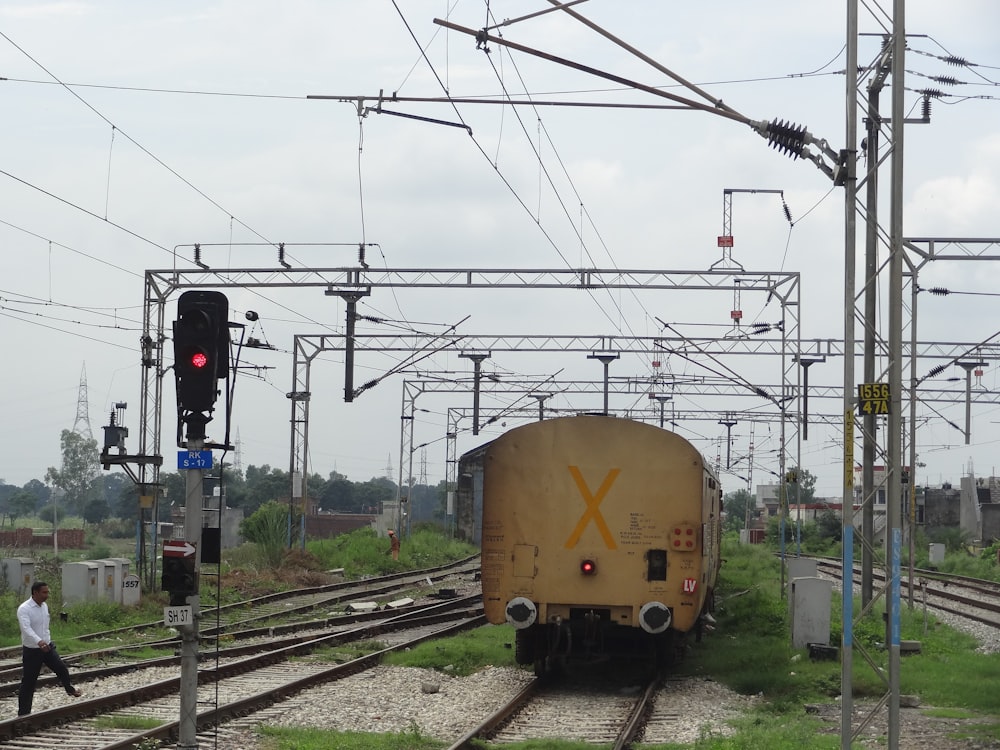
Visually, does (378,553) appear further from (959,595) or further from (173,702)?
(173,702)

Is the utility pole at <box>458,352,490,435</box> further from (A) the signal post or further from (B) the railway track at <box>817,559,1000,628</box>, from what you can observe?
(A) the signal post

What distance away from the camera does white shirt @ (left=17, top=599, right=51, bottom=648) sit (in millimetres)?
13242

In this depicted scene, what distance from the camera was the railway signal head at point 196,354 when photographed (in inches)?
391

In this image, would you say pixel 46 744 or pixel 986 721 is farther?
pixel 986 721

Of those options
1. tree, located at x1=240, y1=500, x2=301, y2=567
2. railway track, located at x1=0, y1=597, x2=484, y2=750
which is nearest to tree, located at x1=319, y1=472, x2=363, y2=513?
tree, located at x1=240, y1=500, x2=301, y2=567

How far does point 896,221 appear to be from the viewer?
11.1 metres

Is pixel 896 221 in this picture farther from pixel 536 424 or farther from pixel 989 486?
pixel 989 486

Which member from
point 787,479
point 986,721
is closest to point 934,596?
point 787,479

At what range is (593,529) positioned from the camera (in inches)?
604

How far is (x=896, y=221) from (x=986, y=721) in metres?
5.88

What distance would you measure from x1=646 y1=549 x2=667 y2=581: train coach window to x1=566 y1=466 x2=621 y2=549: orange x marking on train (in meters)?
0.52

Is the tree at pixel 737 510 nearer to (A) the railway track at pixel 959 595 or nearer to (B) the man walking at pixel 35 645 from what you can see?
(A) the railway track at pixel 959 595

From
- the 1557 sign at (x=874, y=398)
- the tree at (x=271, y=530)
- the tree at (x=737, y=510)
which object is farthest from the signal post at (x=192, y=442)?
the tree at (x=737, y=510)

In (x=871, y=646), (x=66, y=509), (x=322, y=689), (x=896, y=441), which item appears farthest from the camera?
(x=66, y=509)
